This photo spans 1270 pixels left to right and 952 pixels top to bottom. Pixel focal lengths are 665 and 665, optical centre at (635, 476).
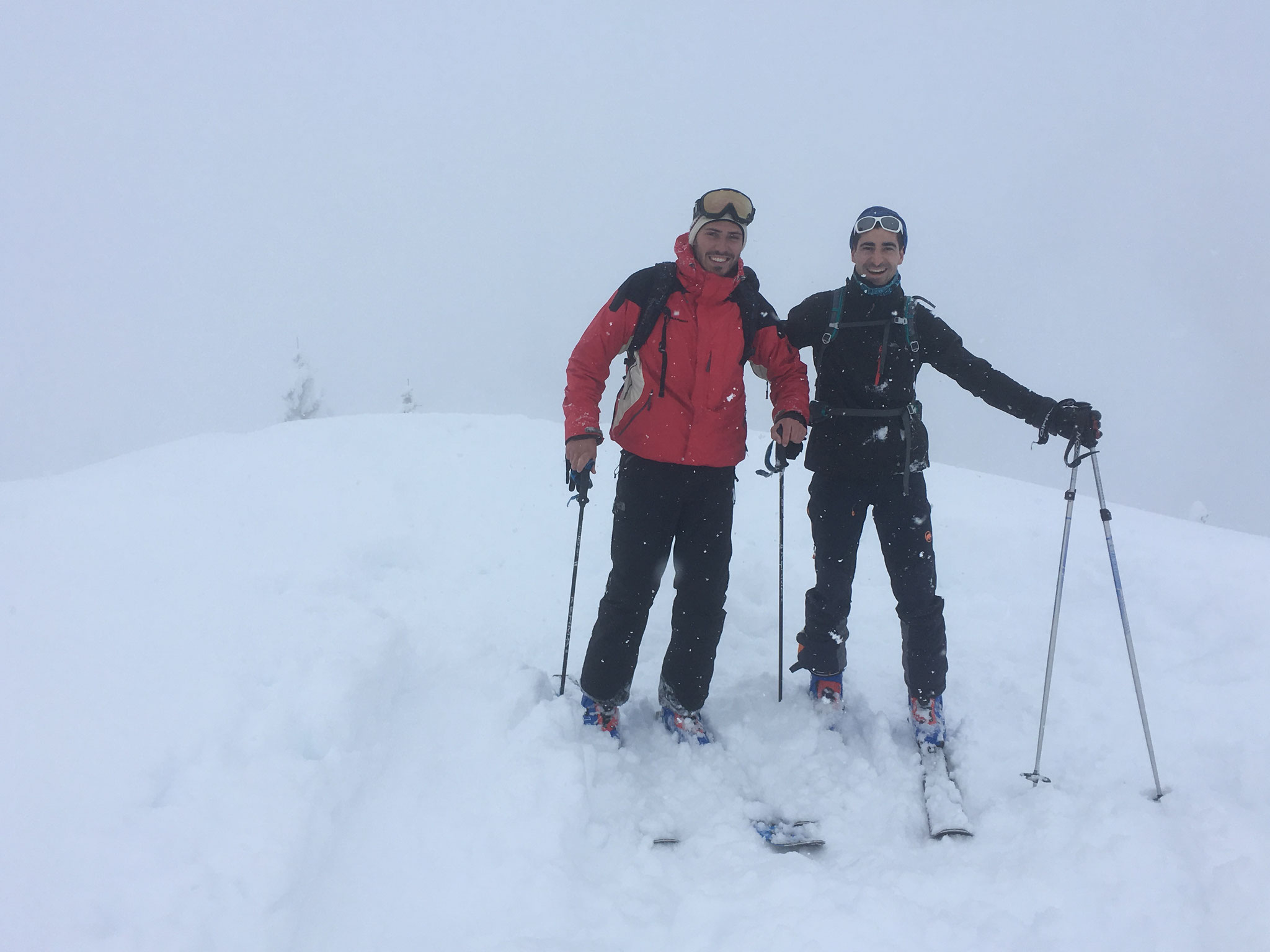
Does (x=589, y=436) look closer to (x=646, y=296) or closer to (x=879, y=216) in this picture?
(x=646, y=296)

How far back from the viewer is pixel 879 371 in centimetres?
398

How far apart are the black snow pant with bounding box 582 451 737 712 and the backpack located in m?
0.58

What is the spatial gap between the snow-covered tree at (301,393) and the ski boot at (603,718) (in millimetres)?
30580

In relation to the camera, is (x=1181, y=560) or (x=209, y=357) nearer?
(x=1181, y=560)

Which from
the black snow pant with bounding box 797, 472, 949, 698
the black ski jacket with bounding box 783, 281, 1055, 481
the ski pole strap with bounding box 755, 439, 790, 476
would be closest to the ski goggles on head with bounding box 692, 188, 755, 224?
the black ski jacket with bounding box 783, 281, 1055, 481

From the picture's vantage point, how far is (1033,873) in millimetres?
3025

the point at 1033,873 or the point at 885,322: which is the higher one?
the point at 885,322

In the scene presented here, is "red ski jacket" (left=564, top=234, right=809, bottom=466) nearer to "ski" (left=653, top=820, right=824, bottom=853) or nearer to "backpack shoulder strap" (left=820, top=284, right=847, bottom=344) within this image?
"backpack shoulder strap" (left=820, top=284, right=847, bottom=344)

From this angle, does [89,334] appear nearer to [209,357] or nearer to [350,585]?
[209,357]

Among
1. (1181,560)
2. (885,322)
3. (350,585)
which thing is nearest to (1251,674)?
(1181,560)

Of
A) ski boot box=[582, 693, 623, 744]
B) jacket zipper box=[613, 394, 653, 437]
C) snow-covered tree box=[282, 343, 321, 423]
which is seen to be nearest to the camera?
jacket zipper box=[613, 394, 653, 437]

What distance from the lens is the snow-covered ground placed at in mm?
2652

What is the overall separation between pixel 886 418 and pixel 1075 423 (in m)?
0.98

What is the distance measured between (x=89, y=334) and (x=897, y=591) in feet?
784
